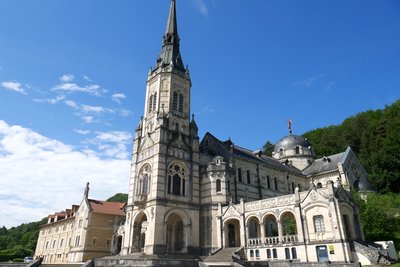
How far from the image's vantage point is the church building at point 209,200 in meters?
27.7

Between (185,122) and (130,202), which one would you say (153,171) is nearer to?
(130,202)

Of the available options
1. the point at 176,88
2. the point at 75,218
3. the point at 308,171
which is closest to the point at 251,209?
the point at 176,88

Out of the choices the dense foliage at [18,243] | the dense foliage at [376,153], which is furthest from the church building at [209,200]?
the dense foliage at [18,243]

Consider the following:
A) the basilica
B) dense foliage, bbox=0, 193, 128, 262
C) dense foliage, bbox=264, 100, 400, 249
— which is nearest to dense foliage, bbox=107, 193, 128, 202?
dense foliage, bbox=0, 193, 128, 262

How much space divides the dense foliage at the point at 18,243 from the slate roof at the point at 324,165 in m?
62.0

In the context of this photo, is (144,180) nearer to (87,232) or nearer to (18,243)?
(87,232)

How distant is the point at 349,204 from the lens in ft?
95.5

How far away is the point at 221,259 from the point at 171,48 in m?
29.9

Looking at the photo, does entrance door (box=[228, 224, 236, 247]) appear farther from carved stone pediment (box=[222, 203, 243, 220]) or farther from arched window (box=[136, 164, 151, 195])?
arched window (box=[136, 164, 151, 195])

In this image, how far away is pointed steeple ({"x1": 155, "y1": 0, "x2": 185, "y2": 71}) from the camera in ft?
142

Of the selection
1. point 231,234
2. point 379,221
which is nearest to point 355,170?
point 379,221

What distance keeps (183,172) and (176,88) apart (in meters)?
11.8

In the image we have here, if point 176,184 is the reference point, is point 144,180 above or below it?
above

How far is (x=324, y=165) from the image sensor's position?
177ft
